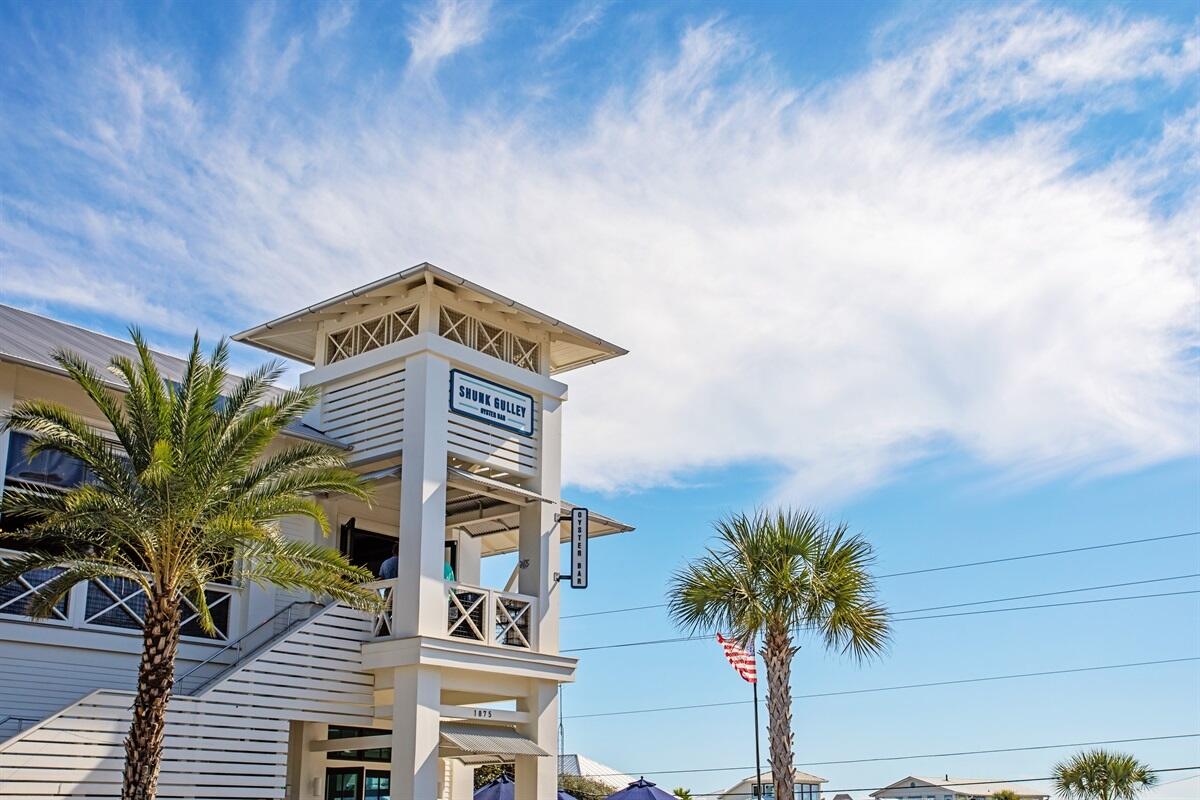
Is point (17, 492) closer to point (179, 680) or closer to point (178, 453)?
point (178, 453)

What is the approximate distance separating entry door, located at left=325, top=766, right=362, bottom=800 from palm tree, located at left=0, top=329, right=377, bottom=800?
698 centimetres

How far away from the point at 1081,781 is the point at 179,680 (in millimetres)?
39250

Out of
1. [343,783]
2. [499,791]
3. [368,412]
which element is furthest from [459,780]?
→ [368,412]

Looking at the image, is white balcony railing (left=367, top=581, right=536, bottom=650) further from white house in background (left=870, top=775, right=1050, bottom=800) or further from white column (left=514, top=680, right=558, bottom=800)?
white house in background (left=870, top=775, right=1050, bottom=800)

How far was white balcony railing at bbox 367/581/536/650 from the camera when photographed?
20109mm

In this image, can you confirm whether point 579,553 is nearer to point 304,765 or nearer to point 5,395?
point 304,765

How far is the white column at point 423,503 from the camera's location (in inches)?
771

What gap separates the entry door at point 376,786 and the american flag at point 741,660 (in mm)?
6836

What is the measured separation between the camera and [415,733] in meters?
18.9

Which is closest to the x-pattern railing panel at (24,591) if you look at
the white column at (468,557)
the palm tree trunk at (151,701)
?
the palm tree trunk at (151,701)

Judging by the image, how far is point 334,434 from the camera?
21.5 m

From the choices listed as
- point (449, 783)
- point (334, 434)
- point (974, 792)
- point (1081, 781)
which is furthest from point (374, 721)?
point (974, 792)

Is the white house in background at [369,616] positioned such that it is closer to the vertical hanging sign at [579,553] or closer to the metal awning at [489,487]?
the metal awning at [489,487]

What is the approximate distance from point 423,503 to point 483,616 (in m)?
2.15
